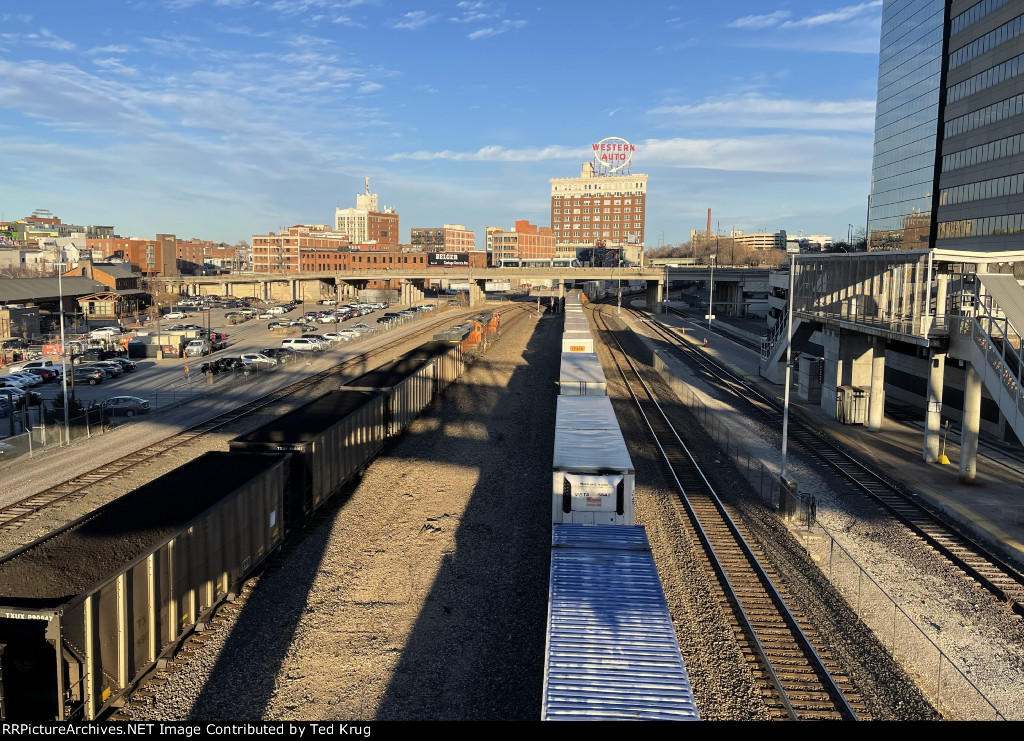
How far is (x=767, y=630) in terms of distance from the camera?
16547mm

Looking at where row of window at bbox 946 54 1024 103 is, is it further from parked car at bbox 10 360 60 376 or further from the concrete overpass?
parked car at bbox 10 360 60 376

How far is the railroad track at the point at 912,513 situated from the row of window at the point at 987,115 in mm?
28365

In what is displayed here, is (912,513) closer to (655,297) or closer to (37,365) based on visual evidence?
(37,365)

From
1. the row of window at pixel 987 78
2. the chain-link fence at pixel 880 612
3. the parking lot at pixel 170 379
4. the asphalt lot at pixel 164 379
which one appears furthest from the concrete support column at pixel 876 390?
the asphalt lot at pixel 164 379

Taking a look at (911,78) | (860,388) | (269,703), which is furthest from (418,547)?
(911,78)

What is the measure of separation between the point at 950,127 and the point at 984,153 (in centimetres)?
696

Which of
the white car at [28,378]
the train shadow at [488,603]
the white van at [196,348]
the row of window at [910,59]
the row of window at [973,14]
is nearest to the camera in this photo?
the train shadow at [488,603]

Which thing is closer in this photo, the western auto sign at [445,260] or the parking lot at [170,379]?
the parking lot at [170,379]

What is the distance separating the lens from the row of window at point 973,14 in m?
54.3

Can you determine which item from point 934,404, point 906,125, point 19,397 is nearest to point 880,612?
point 934,404

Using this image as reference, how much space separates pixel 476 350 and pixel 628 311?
72.3 metres

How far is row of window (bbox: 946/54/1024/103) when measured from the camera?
5084 cm

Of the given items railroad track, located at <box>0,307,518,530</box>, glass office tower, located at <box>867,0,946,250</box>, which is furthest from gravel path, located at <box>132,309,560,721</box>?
glass office tower, located at <box>867,0,946,250</box>

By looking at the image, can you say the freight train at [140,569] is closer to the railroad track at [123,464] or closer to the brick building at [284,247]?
the railroad track at [123,464]
